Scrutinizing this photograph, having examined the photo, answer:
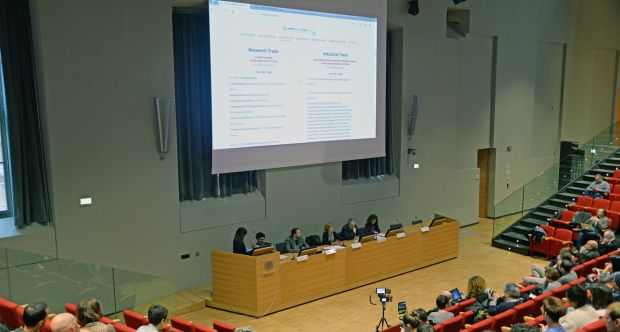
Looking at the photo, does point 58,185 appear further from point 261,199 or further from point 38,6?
point 261,199

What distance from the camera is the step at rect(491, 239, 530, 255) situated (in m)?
12.5

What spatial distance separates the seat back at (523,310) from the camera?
21.5 ft

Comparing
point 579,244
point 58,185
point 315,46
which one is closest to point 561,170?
point 579,244

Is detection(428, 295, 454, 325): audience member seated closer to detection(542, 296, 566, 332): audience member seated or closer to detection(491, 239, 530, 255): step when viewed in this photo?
detection(542, 296, 566, 332): audience member seated

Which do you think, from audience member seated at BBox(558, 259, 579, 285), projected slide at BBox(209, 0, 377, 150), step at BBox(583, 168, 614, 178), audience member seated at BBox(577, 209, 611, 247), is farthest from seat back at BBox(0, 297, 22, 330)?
step at BBox(583, 168, 614, 178)

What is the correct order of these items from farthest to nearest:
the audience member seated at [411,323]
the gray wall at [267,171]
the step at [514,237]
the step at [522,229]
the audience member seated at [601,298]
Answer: the step at [522,229], the step at [514,237], the gray wall at [267,171], the audience member seated at [411,323], the audience member seated at [601,298]

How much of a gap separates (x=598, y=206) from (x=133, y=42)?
10459 millimetres

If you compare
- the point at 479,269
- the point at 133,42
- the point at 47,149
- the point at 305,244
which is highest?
the point at 133,42

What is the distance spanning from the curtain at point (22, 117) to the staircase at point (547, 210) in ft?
32.2

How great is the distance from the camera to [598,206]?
41.3ft

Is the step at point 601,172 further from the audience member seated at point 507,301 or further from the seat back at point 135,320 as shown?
the seat back at point 135,320

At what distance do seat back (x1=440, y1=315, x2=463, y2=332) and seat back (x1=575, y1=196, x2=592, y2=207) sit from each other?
793 centimetres

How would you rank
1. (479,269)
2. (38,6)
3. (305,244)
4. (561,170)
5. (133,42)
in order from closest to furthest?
(38,6) < (133,42) < (305,244) < (479,269) < (561,170)

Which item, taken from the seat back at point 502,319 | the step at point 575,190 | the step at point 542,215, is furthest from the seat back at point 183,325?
the step at point 575,190
